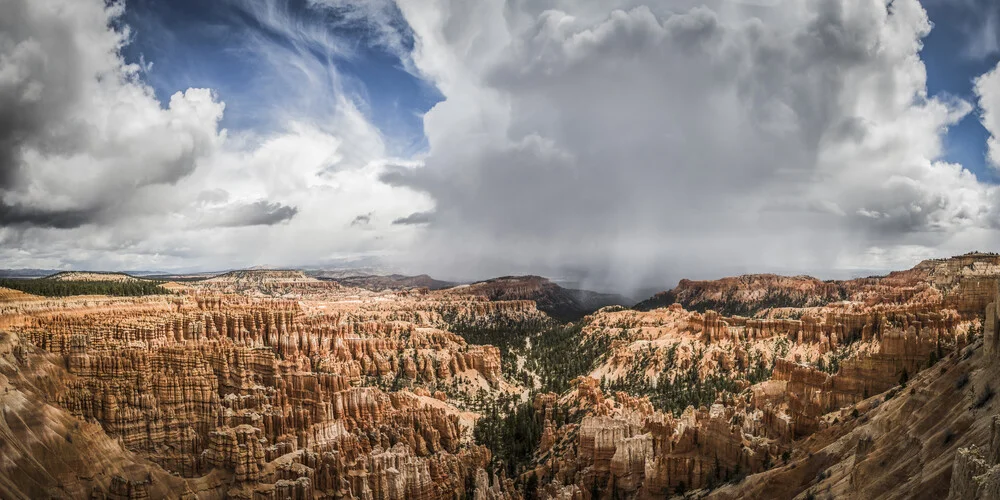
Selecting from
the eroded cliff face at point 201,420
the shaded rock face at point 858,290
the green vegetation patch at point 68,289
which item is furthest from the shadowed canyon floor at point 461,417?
the green vegetation patch at point 68,289

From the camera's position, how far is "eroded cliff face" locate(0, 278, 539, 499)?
35.5 meters

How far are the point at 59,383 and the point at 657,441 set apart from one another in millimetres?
45983

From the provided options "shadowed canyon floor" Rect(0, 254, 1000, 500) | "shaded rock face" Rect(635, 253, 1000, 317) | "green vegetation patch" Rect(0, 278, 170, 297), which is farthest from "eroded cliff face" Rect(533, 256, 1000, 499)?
"green vegetation patch" Rect(0, 278, 170, 297)

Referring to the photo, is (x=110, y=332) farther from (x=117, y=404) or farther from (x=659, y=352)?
(x=659, y=352)

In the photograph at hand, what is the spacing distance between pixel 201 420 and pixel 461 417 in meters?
32.7

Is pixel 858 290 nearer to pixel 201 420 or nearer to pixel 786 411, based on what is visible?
pixel 786 411

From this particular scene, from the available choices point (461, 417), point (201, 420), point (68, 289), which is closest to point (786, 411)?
point (461, 417)

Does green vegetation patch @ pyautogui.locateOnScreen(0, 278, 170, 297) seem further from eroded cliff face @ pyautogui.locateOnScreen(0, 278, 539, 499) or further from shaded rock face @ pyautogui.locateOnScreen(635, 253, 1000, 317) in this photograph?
shaded rock face @ pyautogui.locateOnScreen(635, 253, 1000, 317)

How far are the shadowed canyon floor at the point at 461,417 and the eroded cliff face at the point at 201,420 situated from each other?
0.15 m

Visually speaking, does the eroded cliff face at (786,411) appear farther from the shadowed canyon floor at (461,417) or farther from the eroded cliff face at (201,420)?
the eroded cliff face at (201,420)

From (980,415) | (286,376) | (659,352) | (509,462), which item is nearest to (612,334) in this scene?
(659,352)

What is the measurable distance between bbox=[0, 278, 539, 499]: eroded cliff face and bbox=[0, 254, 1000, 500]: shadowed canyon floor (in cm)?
15

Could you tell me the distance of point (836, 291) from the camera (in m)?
144

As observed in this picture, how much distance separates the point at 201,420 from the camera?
147 ft
